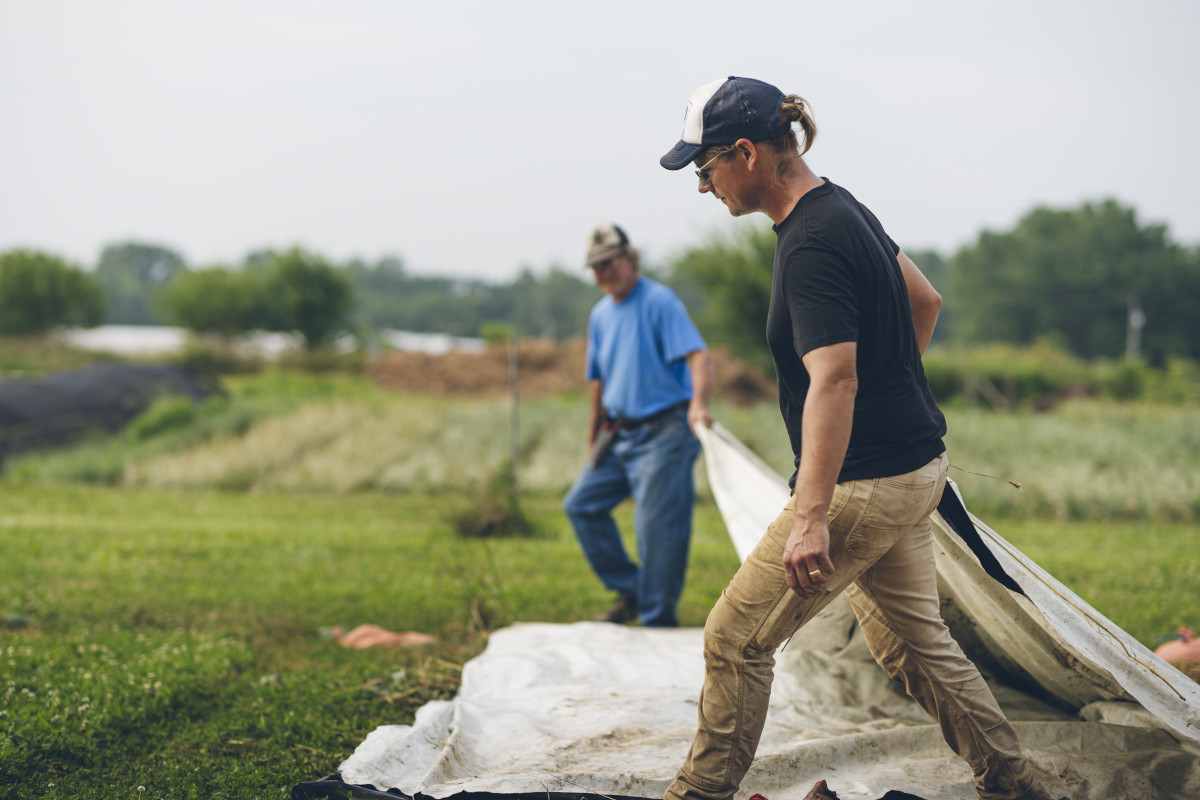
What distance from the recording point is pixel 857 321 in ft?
7.11

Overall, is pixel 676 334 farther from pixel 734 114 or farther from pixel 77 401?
pixel 77 401

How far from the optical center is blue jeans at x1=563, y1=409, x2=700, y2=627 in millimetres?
4574

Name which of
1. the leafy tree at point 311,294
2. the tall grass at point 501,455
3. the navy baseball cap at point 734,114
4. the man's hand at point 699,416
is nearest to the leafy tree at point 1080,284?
the tall grass at point 501,455

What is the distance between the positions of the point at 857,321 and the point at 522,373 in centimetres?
2034

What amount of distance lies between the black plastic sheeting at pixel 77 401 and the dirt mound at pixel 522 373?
689cm

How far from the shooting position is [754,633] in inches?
91.4

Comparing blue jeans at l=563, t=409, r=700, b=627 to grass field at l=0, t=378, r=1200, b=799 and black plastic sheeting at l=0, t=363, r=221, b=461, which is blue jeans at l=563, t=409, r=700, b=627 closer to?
grass field at l=0, t=378, r=1200, b=799

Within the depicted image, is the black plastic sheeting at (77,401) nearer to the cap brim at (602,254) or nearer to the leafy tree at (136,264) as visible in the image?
the cap brim at (602,254)

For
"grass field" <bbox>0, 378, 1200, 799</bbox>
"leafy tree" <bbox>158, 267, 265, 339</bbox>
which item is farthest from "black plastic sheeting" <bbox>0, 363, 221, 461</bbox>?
"leafy tree" <bbox>158, 267, 265, 339</bbox>

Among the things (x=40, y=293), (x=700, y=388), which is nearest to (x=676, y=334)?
(x=700, y=388)

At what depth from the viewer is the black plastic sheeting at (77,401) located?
12.7 m

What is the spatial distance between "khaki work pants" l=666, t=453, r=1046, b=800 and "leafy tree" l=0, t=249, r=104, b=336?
127 ft

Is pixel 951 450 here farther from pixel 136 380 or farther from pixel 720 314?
pixel 136 380

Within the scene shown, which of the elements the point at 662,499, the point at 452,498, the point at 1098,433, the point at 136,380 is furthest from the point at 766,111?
the point at 136,380
